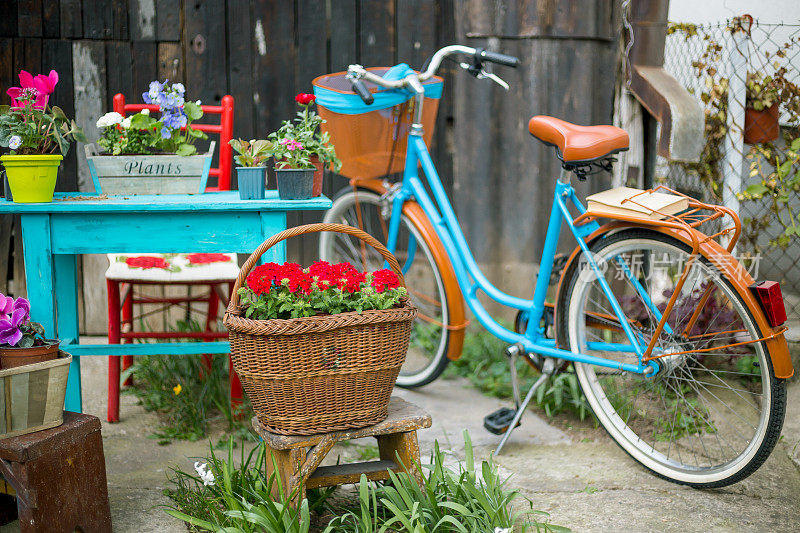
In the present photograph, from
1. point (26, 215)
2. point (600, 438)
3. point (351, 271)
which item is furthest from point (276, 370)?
point (600, 438)

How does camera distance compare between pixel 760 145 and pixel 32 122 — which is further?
pixel 760 145

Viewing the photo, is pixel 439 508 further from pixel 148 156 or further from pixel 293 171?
pixel 148 156

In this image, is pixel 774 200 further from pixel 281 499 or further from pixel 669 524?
pixel 281 499

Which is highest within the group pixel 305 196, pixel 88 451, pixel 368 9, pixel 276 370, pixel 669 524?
pixel 368 9

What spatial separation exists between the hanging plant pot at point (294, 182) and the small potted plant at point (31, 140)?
66 cm

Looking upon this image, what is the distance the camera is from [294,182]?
2.46 metres

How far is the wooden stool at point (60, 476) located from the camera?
2.01 metres

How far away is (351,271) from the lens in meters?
2.22

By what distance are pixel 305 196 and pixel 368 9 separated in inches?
74.1

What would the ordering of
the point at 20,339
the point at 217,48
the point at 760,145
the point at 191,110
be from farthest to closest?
1. the point at 217,48
2. the point at 760,145
3. the point at 191,110
4. the point at 20,339

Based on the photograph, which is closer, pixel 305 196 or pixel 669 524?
pixel 669 524

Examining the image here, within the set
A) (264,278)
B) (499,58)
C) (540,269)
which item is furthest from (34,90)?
(540,269)

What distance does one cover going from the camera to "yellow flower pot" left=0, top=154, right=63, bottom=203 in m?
A: 2.39

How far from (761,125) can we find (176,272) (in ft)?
8.60
